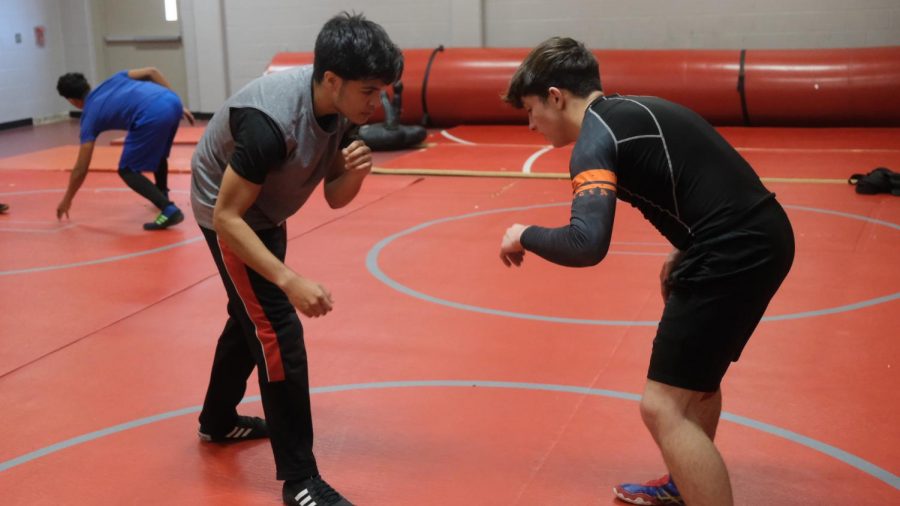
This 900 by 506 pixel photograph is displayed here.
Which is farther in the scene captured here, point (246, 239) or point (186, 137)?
point (186, 137)

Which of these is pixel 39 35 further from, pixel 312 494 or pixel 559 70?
pixel 559 70

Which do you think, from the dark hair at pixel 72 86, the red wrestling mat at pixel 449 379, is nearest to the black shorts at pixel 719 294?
the red wrestling mat at pixel 449 379

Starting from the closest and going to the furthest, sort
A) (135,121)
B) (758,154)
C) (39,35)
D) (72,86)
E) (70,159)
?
(72,86), (135,121), (758,154), (70,159), (39,35)

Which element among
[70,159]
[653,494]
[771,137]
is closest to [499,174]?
[771,137]

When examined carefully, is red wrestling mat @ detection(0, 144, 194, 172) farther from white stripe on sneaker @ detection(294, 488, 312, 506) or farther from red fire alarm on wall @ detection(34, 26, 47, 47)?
white stripe on sneaker @ detection(294, 488, 312, 506)

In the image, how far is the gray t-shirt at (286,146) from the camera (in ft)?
10.1

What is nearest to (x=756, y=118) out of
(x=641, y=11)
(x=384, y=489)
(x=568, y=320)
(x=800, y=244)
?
(x=641, y=11)

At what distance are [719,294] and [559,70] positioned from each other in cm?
80

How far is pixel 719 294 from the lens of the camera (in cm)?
276

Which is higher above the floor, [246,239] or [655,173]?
[655,173]

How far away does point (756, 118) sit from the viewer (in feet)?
38.3

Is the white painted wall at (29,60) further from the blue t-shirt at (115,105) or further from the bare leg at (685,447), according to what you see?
the bare leg at (685,447)

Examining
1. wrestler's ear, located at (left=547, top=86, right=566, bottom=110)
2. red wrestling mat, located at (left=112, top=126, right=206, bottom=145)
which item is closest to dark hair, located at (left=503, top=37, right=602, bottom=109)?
wrestler's ear, located at (left=547, top=86, right=566, bottom=110)

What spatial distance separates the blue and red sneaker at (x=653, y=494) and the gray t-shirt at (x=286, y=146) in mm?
1503
